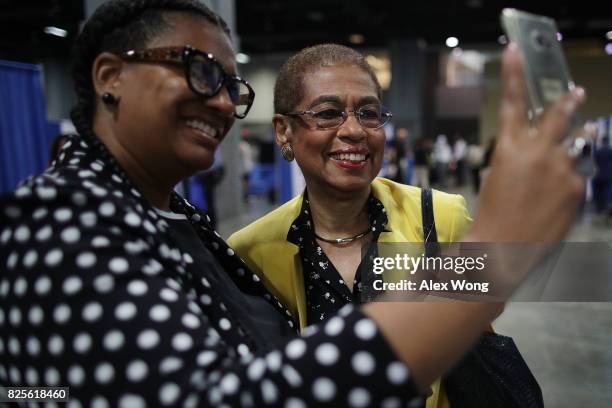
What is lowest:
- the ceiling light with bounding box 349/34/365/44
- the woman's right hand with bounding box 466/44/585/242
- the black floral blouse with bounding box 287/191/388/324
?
the black floral blouse with bounding box 287/191/388/324

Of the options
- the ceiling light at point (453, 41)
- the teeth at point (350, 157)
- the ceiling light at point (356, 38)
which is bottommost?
the teeth at point (350, 157)

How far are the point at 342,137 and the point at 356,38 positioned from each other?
698 inches

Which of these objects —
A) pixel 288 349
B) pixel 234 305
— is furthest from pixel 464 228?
pixel 288 349

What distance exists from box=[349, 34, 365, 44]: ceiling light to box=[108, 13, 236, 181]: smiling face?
17.8 meters

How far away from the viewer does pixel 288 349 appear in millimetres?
628

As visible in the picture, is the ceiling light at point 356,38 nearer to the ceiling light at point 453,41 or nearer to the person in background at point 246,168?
the ceiling light at point 453,41

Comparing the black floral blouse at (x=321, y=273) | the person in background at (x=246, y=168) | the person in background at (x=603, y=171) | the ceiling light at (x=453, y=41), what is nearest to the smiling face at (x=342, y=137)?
the black floral blouse at (x=321, y=273)

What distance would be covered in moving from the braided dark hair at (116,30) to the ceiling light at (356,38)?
17772 mm

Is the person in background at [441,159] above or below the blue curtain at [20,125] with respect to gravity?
below

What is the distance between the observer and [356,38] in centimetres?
1825

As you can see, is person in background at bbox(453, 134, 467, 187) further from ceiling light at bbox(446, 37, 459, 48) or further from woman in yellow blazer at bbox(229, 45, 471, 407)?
woman in yellow blazer at bbox(229, 45, 471, 407)

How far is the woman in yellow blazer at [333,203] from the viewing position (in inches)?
58.5

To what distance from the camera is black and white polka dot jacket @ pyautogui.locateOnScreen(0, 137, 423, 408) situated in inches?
24.0

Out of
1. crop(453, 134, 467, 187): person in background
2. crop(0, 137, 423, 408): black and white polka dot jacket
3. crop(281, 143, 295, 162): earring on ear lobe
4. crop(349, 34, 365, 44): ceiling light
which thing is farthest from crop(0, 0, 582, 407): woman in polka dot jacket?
crop(349, 34, 365, 44): ceiling light
